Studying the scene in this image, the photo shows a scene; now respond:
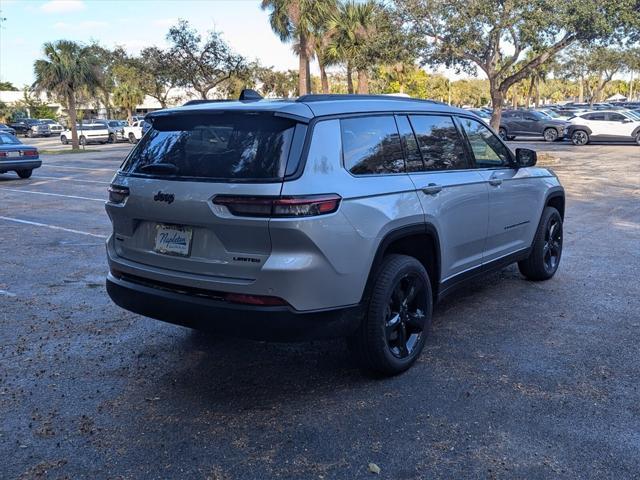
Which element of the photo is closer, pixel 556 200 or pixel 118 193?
pixel 118 193

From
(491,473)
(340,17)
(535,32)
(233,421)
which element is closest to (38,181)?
(535,32)

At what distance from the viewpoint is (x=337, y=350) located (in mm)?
4508

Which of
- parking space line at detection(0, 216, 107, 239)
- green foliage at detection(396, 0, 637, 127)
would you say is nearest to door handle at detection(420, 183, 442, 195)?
parking space line at detection(0, 216, 107, 239)

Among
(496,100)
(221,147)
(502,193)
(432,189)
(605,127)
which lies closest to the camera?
(221,147)

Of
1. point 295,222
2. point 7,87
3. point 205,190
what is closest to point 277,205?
point 295,222

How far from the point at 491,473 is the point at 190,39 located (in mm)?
37291

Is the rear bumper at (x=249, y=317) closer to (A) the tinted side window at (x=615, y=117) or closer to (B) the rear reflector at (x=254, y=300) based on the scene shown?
(B) the rear reflector at (x=254, y=300)

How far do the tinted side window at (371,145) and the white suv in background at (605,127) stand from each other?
26303 millimetres

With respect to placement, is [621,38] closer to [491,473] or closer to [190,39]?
[491,473]

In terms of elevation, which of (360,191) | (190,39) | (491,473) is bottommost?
(491,473)

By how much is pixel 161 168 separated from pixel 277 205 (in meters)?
0.95

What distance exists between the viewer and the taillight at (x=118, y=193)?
3908 mm

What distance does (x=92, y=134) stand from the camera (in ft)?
137

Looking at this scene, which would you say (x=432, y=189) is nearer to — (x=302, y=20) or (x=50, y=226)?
(x=50, y=226)
